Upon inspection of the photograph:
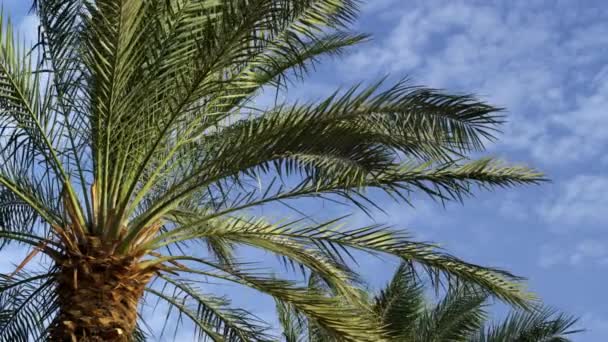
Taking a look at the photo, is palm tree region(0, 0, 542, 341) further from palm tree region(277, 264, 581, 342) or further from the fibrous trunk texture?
palm tree region(277, 264, 581, 342)

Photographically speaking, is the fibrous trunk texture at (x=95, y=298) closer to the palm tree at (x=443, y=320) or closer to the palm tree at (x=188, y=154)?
the palm tree at (x=188, y=154)

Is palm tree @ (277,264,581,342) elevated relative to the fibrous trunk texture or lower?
elevated

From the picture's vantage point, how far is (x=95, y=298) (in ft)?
28.7

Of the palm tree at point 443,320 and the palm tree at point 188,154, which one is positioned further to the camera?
the palm tree at point 443,320

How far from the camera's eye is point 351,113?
881 cm

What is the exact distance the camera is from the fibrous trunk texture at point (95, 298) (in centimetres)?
866

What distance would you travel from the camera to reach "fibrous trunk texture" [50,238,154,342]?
866 centimetres

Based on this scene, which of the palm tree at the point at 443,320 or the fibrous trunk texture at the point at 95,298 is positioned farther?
the palm tree at the point at 443,320

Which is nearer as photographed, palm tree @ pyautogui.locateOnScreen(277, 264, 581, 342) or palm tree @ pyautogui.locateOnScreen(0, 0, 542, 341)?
palm tree @ pyautogui.locateOnScreen(0, 0, 542, 341)

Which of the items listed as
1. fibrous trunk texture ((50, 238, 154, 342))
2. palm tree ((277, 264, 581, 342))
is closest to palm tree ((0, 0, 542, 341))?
fibrous trunk texture ((50, 238, 154, 342))

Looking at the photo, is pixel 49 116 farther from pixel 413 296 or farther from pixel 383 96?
pixel 413 296

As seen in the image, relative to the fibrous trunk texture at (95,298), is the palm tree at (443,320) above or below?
above

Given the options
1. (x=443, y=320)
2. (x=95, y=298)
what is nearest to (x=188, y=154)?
(x=95, y=298)

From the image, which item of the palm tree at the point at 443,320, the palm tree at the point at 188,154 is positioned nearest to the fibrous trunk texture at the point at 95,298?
the palm tree at the point at 188,154
